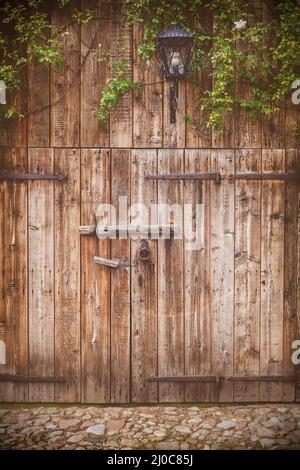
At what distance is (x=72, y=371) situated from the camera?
3.51 m

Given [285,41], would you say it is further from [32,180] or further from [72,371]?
[72,371]

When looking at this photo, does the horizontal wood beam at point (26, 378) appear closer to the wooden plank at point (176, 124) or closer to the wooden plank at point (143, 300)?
the wooden plank at point (143, 300)

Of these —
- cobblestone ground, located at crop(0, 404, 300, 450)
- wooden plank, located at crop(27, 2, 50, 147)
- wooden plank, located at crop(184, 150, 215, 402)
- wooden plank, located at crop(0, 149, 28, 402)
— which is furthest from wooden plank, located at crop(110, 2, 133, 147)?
cobblestone ground, located at crop(0, 404, 300, 450)

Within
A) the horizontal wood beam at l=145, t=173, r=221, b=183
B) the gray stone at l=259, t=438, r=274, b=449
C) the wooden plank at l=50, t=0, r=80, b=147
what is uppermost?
the wooden plank at l=50, t=0, r=80, b=147

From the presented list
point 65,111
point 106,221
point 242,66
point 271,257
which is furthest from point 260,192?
point 65,111

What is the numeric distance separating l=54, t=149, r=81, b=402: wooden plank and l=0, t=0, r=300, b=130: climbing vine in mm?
474

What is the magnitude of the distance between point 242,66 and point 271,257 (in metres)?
1.44

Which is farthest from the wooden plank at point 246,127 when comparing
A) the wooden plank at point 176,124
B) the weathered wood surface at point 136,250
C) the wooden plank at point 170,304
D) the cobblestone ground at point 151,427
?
the cobblestone ground at point 151,427

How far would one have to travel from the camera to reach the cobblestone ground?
3002 mm

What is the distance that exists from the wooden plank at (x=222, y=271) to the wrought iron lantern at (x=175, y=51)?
66cm

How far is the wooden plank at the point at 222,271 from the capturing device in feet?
11.3

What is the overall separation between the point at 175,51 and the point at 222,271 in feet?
5.32

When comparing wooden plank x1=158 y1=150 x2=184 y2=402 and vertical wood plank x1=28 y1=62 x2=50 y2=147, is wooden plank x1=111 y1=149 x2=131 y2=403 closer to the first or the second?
wooden plank x1=158 y1=150 x2=184 y2=402

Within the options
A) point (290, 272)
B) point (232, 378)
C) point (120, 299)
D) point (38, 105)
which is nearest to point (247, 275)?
point (290, 272)
